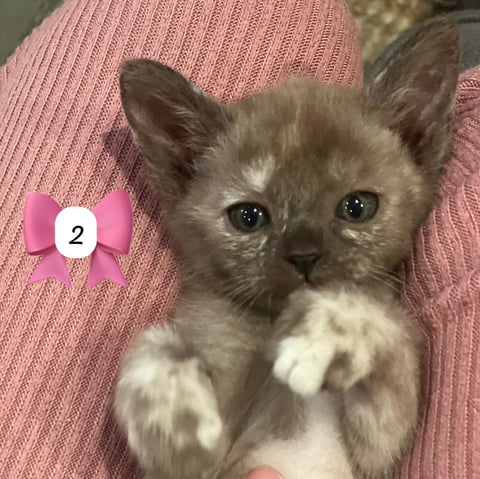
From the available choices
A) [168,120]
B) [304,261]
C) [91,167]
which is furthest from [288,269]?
[91,167]

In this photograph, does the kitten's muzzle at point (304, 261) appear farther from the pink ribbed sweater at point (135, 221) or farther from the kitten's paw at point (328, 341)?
the pink ribbed sweater at point (135, 221)

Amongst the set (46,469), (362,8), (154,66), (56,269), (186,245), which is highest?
(362,8)

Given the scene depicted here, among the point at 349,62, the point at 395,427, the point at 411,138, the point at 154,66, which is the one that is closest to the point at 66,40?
the point at 154,66

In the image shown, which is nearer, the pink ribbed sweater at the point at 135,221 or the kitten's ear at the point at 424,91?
the pink ribbed sweater at the point at 135,221

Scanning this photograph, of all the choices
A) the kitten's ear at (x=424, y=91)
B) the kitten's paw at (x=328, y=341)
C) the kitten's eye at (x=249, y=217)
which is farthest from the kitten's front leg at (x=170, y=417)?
the kitten's ear at (x=424, y=91)

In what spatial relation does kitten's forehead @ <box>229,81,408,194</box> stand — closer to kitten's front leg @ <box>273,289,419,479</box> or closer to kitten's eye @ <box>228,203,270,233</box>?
kitten's eye @ <box>228,203,270,233</box>

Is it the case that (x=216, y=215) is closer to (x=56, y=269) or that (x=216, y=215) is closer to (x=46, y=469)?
(x=56, y=269)

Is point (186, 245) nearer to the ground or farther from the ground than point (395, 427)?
farther from the ground
